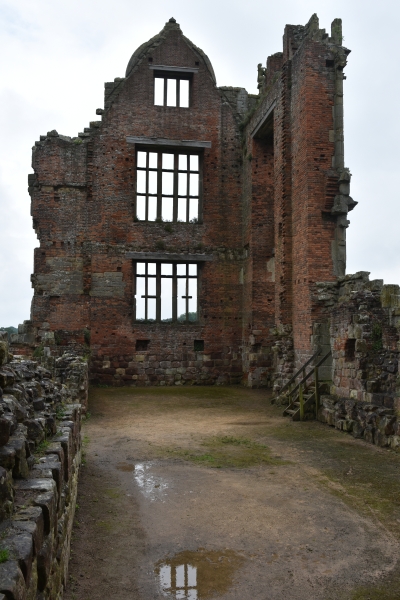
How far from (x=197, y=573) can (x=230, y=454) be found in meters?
4.22

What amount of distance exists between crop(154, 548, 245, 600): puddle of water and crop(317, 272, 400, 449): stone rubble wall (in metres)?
5.21

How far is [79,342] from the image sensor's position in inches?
731

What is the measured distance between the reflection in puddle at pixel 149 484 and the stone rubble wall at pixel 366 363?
13.9 feet

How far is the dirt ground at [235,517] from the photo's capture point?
4254 mm

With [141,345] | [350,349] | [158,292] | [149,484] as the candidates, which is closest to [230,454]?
[149,484]

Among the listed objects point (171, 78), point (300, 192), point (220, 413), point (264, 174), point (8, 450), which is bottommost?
point (220, 413)

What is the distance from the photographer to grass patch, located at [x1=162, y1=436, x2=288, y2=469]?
8008 mm

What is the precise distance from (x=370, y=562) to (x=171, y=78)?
18.9 metres

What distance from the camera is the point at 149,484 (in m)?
6.91

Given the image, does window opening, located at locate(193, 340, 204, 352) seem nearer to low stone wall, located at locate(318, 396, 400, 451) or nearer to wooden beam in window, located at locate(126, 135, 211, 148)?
wooden beam in window, located at locate(126, 135, 211, 148)

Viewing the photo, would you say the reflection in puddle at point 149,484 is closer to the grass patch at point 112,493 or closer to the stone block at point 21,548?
the grass patch at point 112,493

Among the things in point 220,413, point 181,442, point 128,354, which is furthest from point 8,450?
point 128,354

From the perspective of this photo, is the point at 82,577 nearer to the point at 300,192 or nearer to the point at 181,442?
the point at 181,442

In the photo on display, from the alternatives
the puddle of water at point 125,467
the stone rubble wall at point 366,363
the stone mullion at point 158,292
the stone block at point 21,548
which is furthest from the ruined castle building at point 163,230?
the stone block at point 21,548
